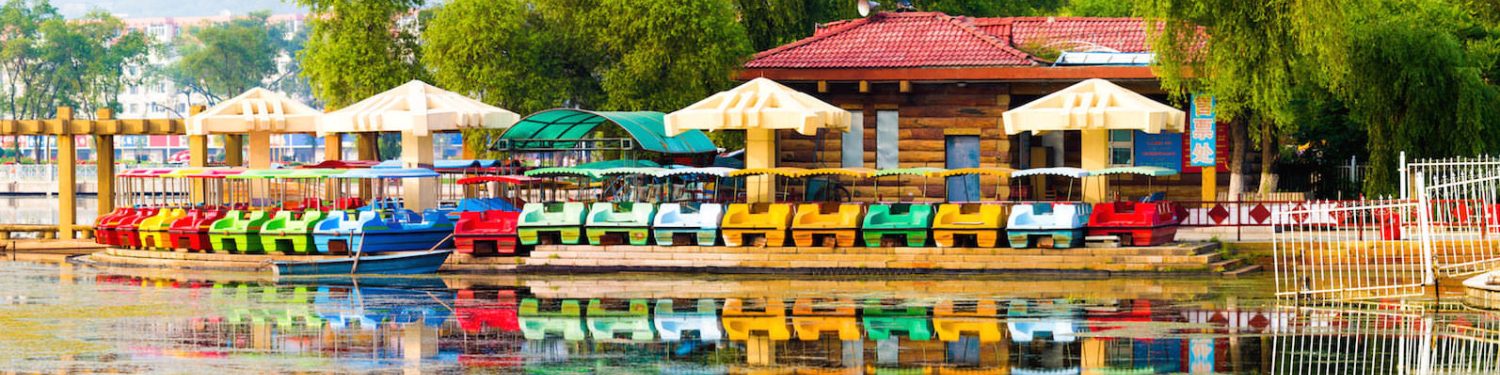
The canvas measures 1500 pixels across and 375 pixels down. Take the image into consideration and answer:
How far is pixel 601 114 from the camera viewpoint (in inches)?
1602

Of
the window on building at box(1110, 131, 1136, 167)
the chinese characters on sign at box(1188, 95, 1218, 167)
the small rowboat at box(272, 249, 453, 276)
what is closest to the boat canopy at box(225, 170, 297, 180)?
the small rowboat at box(272, 249, 453, 276)

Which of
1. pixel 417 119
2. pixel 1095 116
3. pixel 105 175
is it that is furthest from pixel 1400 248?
pixel 105 175

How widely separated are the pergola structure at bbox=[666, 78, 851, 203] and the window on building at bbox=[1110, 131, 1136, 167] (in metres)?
7.04

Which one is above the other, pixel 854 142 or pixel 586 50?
pixel 586 50

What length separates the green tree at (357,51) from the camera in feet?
171

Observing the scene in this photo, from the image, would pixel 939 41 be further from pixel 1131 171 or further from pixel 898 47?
pixel 1131 171

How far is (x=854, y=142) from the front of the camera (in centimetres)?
4344

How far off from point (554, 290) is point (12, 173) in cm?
9110

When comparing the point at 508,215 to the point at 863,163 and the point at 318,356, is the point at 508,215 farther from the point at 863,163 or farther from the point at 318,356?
the point at 318,356

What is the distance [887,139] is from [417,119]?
9.43m

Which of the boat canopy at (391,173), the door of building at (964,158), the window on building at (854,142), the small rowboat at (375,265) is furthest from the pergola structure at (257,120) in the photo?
the door of building at (964,158)

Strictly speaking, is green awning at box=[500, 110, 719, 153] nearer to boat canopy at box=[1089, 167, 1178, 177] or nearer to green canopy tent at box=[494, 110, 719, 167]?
green canopy tent at box=[494, 110, 719, 167]

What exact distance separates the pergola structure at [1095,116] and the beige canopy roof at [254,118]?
49.4 feet

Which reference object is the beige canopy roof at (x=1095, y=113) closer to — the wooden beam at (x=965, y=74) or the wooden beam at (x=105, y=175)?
the wooden beam at (x=965, y=74)
